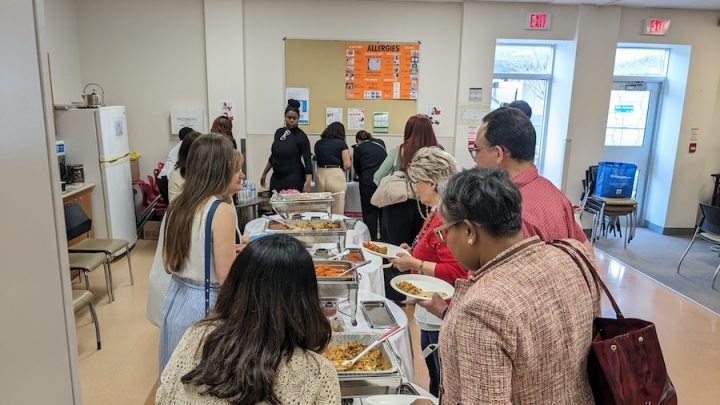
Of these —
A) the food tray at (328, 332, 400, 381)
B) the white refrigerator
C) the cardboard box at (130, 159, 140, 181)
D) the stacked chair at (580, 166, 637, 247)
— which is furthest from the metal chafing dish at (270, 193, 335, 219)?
the stacked chair at (580, 166, 637, 247)

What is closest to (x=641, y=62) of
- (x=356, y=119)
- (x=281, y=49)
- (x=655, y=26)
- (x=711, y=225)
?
(x=655, y=26)

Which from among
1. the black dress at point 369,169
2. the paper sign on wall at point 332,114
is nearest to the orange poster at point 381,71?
the paper sign on wall at point 332,114

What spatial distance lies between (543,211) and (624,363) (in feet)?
1.98

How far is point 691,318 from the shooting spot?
355cm

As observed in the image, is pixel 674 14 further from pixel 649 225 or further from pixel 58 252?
pixel 58 252

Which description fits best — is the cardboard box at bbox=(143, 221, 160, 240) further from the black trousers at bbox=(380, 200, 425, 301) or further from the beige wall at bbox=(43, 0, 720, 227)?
the black trousers at bbox=(380, 200, 425, 301)

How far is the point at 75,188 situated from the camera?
3.95 m

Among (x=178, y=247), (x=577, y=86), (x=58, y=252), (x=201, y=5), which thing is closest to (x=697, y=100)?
(x=577, y=86)

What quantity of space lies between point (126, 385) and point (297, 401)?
205cm

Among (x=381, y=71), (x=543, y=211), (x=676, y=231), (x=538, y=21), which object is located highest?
(x=538, y=21)

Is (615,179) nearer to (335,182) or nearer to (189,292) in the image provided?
(335,182)

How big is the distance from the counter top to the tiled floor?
0.77m

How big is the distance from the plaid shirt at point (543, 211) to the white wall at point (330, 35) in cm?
399

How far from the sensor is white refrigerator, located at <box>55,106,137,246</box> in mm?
4129
